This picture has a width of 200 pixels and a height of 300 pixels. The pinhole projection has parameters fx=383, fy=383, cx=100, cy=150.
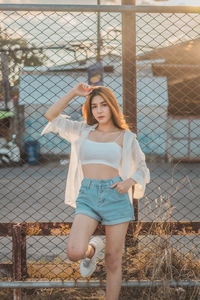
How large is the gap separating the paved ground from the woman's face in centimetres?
86

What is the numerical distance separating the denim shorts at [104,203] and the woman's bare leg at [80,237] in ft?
0.15

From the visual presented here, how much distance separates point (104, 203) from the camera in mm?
2727

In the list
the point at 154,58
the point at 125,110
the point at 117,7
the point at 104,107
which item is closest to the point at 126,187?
the point at 104,107

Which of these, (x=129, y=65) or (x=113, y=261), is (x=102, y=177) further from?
(x=129, y=65)

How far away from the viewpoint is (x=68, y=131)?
3.02 metres

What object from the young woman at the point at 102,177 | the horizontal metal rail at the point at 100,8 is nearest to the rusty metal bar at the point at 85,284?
the young woman at the point at 102,177

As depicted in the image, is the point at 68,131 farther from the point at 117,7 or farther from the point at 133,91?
the point at 117,7

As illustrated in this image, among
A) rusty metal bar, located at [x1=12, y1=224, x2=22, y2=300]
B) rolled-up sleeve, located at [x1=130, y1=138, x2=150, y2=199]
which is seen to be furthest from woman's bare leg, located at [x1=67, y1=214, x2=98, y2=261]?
rusty metal bar, located at [x1=12, y1=224, x2=22, y2=300]

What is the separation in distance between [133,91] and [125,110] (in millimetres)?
185

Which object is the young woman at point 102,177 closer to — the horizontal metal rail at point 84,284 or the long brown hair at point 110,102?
the long brown hair at point 110,102

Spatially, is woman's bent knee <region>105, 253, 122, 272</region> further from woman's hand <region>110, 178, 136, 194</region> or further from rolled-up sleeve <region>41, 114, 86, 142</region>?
rolled-up sleeve <region>41, 114, 86, 142</region>

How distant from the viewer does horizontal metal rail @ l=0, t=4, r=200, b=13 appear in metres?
A: 2.94

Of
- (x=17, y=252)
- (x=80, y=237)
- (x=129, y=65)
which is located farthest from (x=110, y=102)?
(x=17, y=252)

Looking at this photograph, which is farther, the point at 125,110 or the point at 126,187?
the point at 125,110
